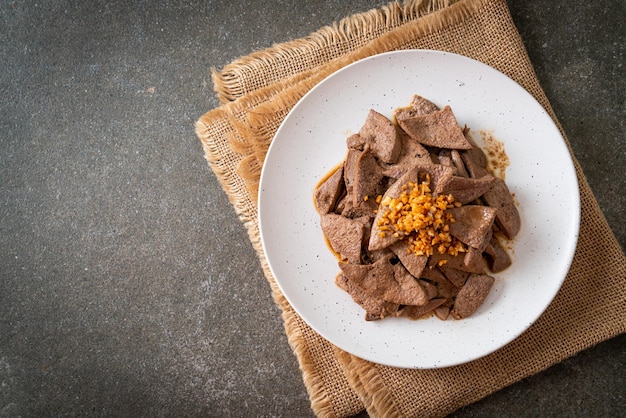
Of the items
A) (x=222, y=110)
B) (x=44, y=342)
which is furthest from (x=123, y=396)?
(x=222, y=110)

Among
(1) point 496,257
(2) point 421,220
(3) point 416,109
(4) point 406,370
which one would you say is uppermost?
(3) point 416,109

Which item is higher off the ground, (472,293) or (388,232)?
(388,232)

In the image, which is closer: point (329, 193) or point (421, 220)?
point (421, 220)

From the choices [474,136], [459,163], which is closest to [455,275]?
[459,163]

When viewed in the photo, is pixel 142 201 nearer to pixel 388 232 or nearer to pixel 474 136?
pixel 388 232

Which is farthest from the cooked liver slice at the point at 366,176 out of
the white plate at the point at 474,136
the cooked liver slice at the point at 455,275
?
the cooked liver slice at the point at 455,275

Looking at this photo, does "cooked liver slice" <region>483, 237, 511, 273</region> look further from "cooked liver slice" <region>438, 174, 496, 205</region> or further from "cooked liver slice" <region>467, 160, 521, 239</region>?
"cooked liver slice" <region>438, 174, 496, 205</region>

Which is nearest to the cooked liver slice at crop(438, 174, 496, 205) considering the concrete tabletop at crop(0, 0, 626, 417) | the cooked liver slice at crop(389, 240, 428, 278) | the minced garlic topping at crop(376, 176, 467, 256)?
the minced garlic topping at crop(376, 176, 467, 256)
